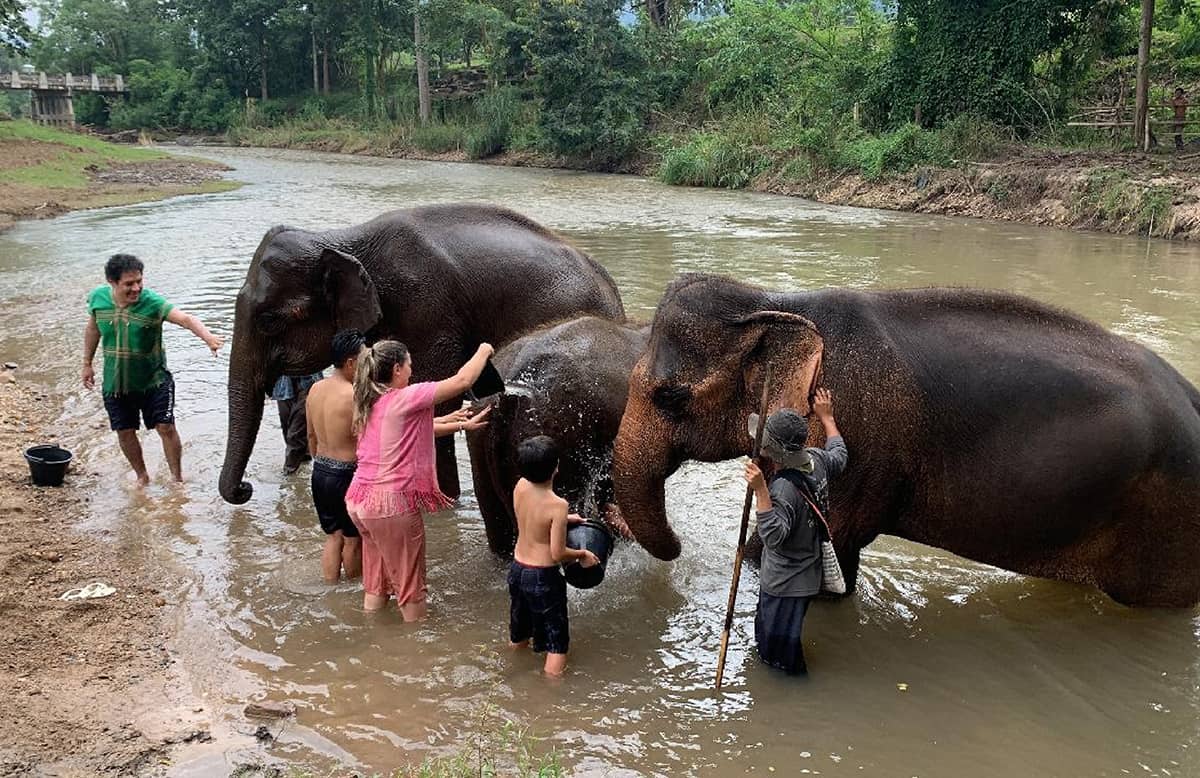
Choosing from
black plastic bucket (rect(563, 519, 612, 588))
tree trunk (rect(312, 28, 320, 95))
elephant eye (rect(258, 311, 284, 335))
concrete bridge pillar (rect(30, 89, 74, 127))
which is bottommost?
black plastic bucket (rect(563, 519, 612, 588))

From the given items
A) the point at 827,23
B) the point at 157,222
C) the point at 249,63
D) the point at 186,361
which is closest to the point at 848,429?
the point at 186,361

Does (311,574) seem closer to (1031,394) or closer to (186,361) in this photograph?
(1031,394)

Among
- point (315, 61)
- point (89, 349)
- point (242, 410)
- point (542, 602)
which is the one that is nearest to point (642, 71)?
point (315, 61)

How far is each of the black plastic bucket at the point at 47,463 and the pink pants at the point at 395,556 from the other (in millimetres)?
2683

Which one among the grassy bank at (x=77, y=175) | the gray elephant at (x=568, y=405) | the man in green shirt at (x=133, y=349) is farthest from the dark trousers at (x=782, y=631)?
the grassy bank at (x=77, y=175)

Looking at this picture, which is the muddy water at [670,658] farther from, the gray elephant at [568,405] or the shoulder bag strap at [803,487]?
the shoulder bag strap at [803,487]

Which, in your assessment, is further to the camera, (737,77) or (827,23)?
(737,77)

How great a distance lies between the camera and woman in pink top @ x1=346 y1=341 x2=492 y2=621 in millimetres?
4422

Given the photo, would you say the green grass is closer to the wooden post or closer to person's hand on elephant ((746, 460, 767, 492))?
the wooden post

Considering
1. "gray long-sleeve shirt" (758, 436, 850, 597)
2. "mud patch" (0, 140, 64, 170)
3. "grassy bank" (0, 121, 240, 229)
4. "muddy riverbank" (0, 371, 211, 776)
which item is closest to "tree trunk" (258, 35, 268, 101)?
"grassy bank" (0, 121, 240, 229)

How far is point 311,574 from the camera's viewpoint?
5254mm

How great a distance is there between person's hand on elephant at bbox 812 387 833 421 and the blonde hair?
1729 millimetres

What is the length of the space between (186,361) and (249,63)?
6077cm

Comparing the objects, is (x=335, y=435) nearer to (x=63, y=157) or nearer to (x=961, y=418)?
(x=961, y=418)
